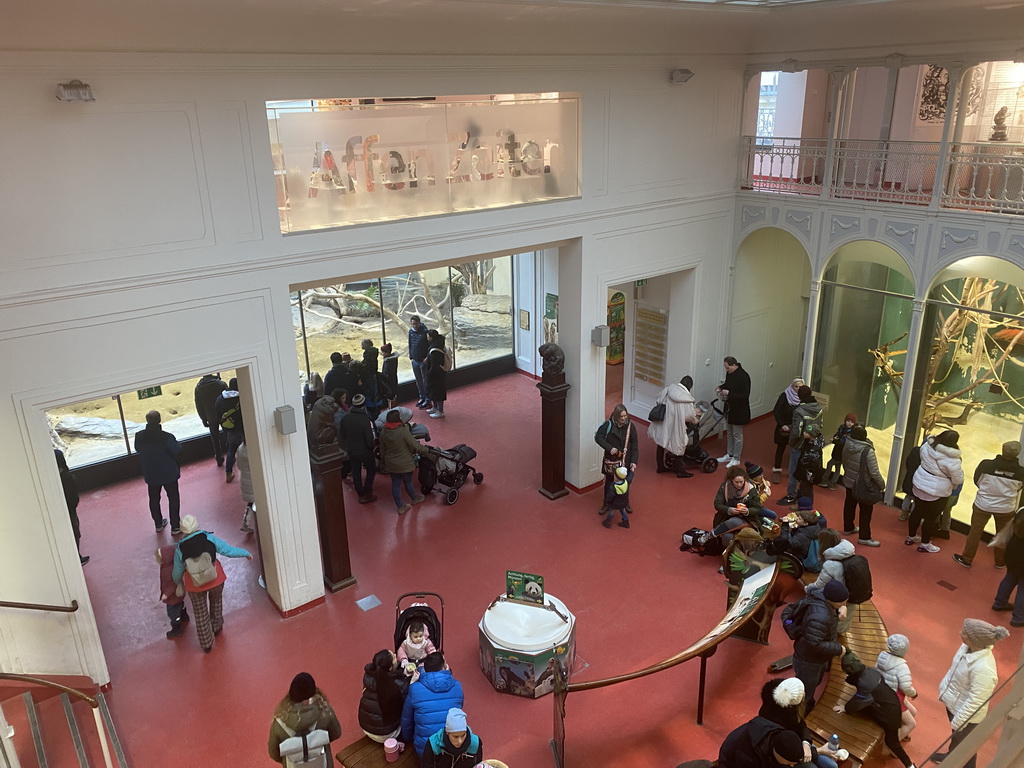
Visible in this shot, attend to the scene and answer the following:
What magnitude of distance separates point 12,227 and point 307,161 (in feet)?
9.14

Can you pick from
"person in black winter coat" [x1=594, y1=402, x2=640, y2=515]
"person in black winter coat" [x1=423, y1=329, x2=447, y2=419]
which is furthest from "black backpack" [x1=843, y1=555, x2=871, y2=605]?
"person in black winter coat" [x1=423, y1=329, x2=447, y2=419]

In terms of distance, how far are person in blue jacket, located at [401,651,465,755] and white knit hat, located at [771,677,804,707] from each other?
2.42m

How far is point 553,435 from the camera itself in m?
10.9

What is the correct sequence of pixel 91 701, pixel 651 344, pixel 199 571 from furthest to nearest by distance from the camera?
pixel 651 344 < pixel 199 571 < pixel 91 701

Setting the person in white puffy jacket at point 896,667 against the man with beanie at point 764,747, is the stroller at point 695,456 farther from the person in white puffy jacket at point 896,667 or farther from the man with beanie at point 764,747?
the man with beanie at point 764,747

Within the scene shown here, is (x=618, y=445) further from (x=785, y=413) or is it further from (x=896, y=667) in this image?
(x=896, y=667)

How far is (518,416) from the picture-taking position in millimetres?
14180

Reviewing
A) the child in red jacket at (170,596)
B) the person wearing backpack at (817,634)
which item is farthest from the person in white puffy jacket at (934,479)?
the child in red jacket at (170,596)

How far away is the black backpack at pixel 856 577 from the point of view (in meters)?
7.19

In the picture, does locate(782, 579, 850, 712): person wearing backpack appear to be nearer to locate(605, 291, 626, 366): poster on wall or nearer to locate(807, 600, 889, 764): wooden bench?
locate(807, 600, 889, 764): wooden bench

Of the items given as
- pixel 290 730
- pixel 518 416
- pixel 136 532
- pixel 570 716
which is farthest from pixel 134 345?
pixel 518 416

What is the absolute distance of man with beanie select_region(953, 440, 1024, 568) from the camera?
29.0ft

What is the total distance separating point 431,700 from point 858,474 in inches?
250

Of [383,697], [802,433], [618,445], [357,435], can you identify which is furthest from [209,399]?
[802,433]
